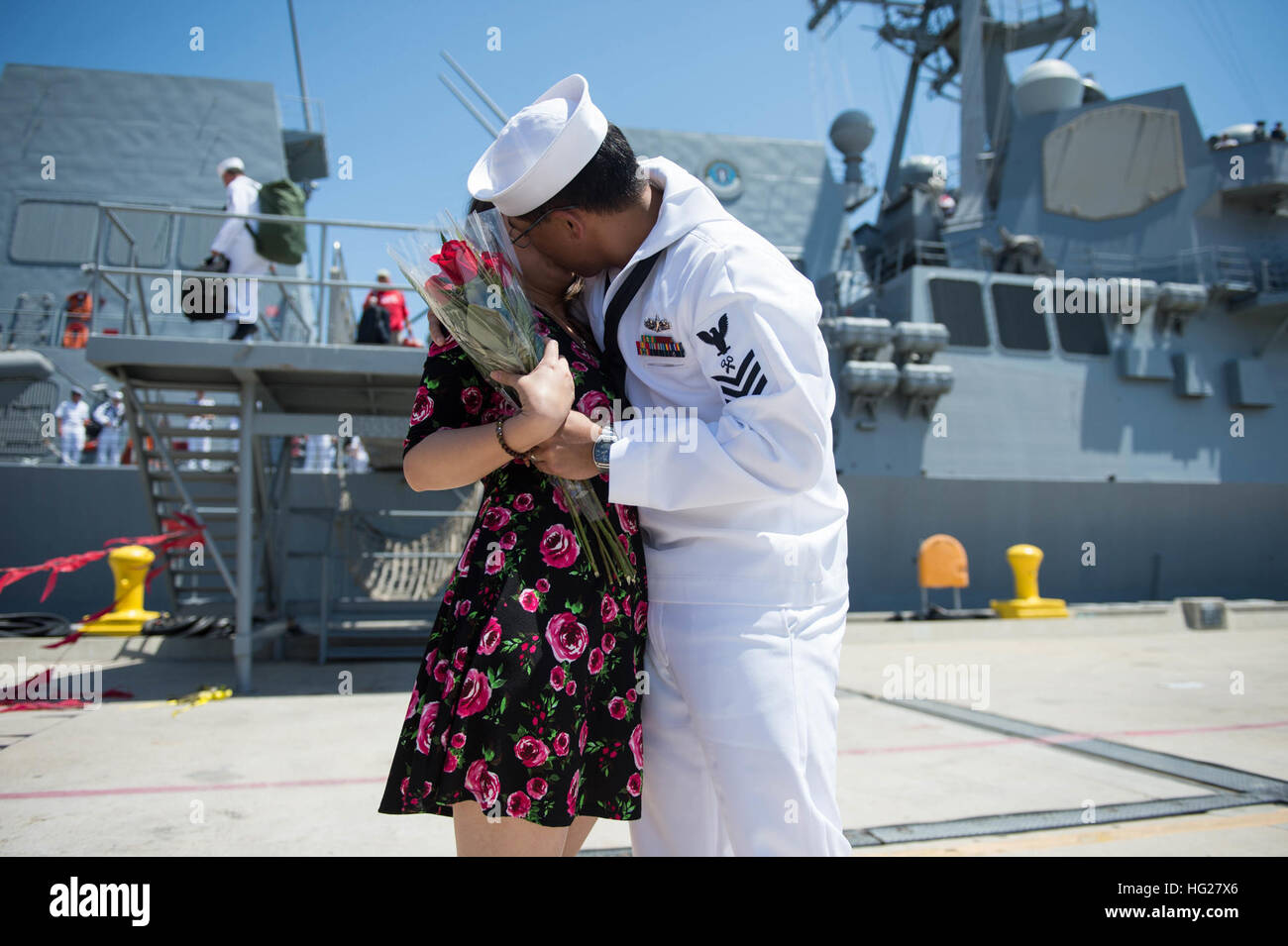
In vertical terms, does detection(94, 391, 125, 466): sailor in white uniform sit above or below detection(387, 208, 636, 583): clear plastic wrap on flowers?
above

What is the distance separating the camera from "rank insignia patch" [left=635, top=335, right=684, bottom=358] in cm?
152

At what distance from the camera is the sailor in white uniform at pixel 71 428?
1224 centimetres

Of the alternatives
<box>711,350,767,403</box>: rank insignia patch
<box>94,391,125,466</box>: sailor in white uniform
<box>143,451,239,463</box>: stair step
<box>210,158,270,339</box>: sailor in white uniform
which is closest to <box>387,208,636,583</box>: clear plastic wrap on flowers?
<box>711,350,767,403</box>: rank insignia patch

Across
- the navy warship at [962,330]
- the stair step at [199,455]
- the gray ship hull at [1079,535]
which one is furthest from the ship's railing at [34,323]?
the gray ship hull at [1079,535]

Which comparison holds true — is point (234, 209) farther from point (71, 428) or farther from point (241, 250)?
point (71, 428)

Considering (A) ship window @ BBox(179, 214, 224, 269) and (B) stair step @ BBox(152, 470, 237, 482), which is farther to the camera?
(A) ship window @ BBox(179, 214, 224, 269)

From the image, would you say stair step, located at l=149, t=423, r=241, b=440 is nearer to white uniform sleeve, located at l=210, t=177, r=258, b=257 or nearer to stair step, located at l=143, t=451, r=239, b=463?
stair step, located at l=143, t=451, r=239, b=463

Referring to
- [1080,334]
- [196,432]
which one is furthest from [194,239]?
[1080,334]

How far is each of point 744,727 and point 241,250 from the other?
23.1 feet

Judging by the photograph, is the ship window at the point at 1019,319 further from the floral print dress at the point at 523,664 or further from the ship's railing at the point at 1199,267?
the floral print dress at the point at 523,664
